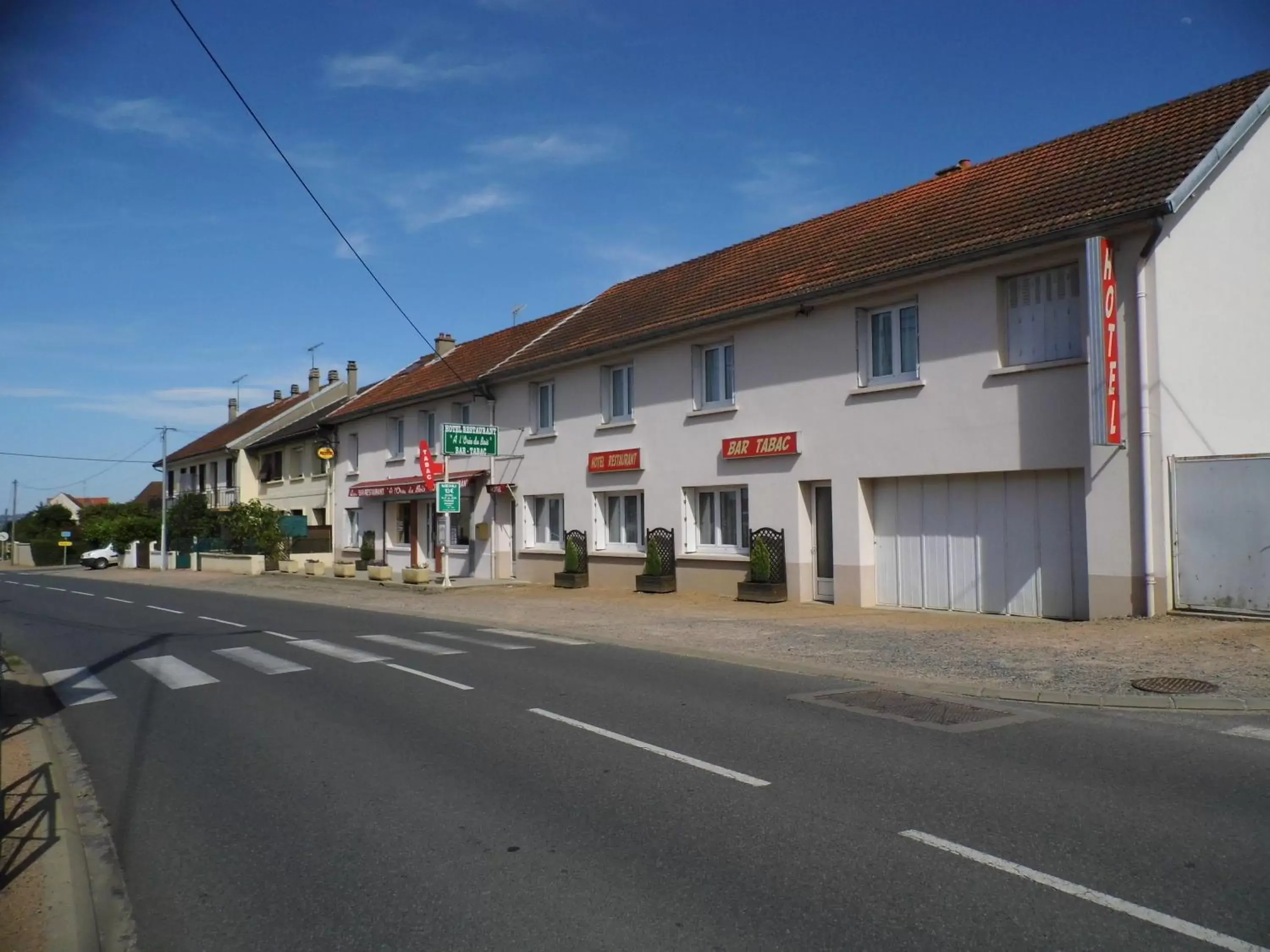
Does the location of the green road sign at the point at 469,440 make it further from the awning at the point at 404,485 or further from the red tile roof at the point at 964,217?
the red tile roof at the point at 964,217

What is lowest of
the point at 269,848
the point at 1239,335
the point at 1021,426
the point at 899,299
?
the point at 269,848

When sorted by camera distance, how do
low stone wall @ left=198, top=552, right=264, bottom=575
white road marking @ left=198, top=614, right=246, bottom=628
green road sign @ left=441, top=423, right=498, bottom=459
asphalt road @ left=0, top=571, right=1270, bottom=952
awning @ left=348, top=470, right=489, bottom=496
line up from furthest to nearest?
low stone wall @ left=198, top=552, right=264, bottom=575 → awning @ left=348, top=470, right=489, bottom=496 → green road sign @ left=441, top=423, right=498, bottom=459 → white road marking @ left=198, top=614, right=246, bottom=628 → asphalt road @ left=0, top=571, right=1270, bottom=952

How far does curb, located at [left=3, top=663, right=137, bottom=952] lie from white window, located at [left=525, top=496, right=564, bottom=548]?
58.4ft

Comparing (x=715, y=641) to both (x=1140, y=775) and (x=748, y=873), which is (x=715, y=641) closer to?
(x=1140, y=775)

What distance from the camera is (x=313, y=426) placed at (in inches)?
1505

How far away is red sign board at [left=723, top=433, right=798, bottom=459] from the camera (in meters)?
18.6

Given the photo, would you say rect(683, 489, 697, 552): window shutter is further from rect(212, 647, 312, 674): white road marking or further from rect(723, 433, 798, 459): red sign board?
rect(212, 647, 312, 674): white road marking

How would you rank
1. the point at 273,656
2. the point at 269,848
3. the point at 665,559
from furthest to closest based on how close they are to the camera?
the point at 665,559 → the point at 273,656 → the point at 269,848

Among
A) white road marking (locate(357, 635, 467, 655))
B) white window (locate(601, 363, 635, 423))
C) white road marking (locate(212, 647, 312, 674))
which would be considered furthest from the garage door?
white road marking (locate(212, 647, 312, 674))

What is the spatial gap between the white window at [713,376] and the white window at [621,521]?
2.88 meters

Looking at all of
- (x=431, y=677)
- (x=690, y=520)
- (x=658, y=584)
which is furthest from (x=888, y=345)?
(x=431, y=677)

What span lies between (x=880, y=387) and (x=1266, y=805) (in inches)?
463

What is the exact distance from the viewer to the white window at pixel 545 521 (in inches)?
1006

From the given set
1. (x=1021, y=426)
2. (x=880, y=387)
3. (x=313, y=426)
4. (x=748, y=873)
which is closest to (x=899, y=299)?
(x=880, y=387)
